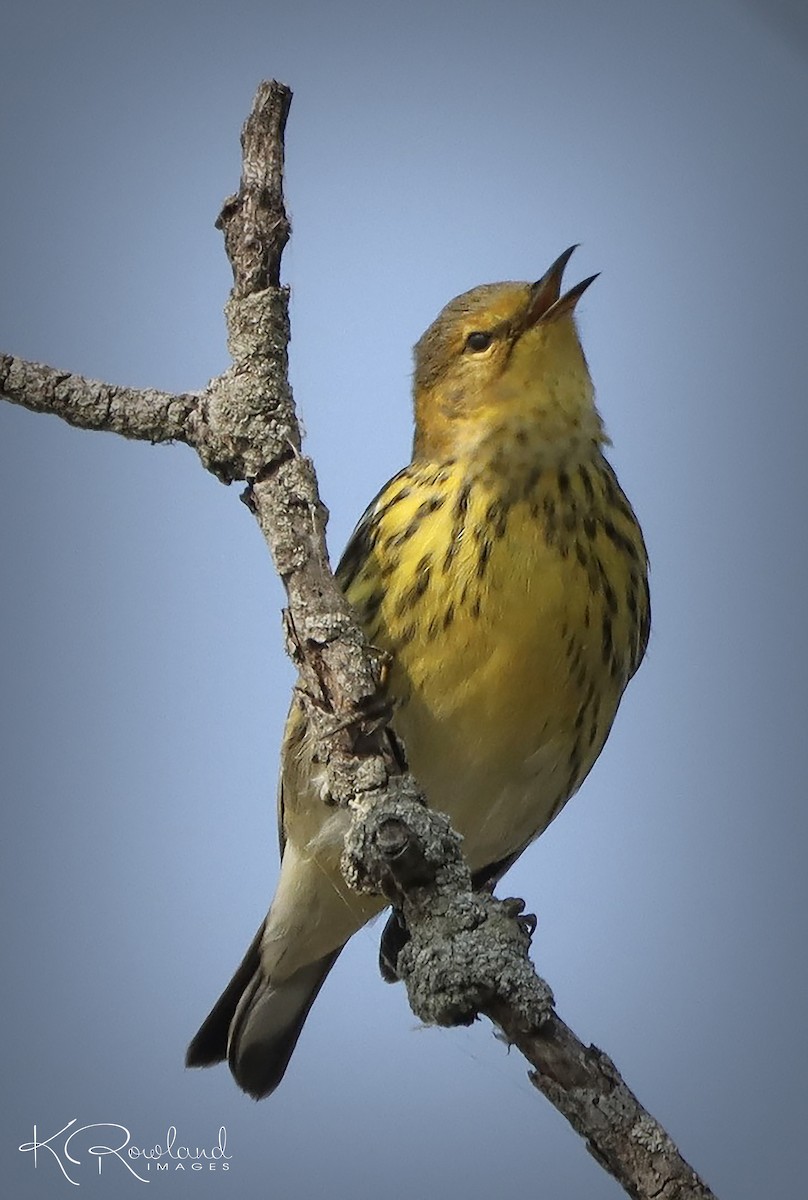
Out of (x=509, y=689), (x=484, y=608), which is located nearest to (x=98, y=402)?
(x=484, y=608)

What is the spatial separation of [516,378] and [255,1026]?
2.38 meters

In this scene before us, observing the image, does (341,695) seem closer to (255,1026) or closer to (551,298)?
(551,298)

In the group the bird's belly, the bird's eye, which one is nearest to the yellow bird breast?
the bird's belly

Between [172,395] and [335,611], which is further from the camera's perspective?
[172,395]

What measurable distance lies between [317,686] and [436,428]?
1651 millimetres

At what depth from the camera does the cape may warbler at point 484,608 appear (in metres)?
4.00

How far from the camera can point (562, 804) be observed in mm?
4746

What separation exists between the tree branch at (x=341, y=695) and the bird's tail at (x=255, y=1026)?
1.90 meters

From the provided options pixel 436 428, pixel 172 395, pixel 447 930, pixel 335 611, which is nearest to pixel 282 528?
pixel 335 611

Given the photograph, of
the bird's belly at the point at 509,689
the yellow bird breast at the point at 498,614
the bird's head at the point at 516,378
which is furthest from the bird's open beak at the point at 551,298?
the bird's belly at the point at 509,689

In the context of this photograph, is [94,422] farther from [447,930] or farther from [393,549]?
[447,930]

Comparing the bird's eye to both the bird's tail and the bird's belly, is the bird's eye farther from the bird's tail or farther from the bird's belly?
the bird's tail

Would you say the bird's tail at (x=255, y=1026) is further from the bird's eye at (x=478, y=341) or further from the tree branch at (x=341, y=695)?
the bird's eye at (x=478, y=341)

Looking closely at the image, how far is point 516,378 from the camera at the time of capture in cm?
436
